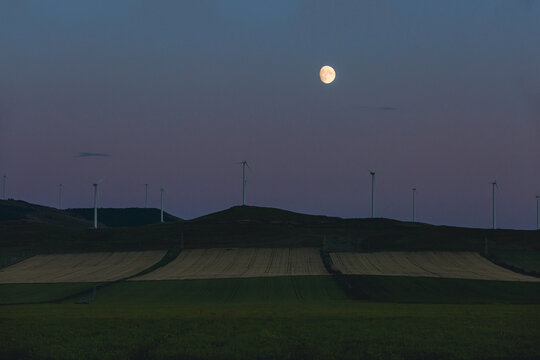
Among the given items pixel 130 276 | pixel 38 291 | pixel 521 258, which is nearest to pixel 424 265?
pixel 521 258

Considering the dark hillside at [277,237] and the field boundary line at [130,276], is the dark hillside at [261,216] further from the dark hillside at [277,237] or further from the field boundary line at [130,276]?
the field boundary line at [130,276]

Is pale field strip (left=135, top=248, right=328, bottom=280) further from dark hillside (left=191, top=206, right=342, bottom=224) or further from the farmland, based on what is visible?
dark hillside (left=191, top=206, right=342, bottom=224)

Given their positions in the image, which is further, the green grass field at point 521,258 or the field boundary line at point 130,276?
the green grass field at point 521,258

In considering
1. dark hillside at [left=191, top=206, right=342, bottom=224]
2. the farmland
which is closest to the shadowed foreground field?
the farmland

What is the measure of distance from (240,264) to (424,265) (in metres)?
26.2

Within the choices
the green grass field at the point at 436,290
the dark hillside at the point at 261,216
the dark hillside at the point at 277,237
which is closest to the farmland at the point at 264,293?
the green grass field at the point at 436,290

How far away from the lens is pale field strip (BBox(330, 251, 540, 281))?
78.4 meters

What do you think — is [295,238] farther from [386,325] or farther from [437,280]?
[386,325]

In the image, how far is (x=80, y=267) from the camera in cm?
9362

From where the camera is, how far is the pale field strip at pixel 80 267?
80375 millimetres

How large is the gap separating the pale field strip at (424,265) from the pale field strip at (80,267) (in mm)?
29462

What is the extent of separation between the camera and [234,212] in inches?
7052

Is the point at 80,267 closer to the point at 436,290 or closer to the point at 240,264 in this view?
the point at 240,264

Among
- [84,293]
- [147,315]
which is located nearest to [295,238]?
[84,293]
